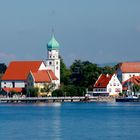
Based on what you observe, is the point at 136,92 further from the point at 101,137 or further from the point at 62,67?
the point at 101,137

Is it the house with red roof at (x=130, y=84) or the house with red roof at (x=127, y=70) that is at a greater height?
the house with red roof at (x=127, y=70)

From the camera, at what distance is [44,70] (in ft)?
392

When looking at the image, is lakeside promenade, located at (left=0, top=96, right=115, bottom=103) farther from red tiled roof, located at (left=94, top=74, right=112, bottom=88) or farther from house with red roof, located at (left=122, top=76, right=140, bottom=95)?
house with red roof, located at (left=122, top=76, right=140, bottom=95)

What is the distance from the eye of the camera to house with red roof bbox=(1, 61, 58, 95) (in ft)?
388

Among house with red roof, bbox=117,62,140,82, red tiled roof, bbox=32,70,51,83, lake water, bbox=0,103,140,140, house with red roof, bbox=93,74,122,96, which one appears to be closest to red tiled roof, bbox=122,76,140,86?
house with red roof, bbox=117,62,140,82

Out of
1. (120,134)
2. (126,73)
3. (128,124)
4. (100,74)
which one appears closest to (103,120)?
(128,124)

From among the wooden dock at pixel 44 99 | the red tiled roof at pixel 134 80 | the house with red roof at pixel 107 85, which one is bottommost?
the wooden dock at pixel 44 99

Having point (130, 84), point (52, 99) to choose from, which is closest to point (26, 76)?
point (52, 99)

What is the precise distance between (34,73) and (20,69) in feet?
12.0

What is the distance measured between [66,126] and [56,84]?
57766 millimetres

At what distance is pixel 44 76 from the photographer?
389ft

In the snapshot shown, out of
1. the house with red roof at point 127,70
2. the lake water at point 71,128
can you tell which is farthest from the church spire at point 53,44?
the lake water at point 71,128

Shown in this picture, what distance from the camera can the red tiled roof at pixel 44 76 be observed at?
387ft

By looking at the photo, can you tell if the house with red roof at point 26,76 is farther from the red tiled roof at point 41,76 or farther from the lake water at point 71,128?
the lake water at point 71,128
